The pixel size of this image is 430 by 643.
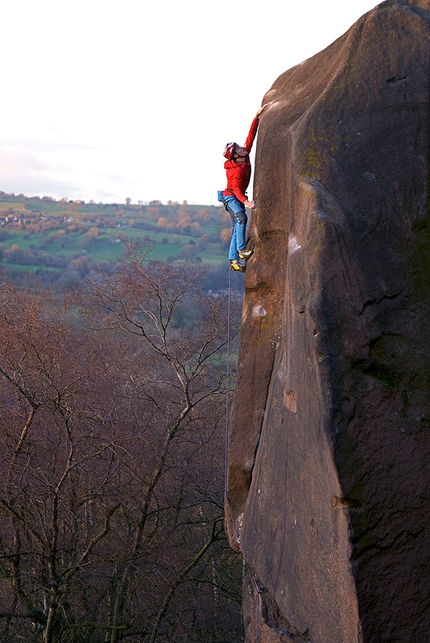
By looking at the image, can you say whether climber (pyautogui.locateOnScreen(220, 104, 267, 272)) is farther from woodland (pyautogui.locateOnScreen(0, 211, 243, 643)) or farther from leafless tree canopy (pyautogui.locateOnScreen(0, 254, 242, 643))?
woodland (pyautogui.locateOnScreen(0, 211, 243, 643))

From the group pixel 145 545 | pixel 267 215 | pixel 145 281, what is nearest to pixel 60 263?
pixel 145 281

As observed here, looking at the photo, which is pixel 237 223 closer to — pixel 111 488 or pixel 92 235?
pixel 111 488

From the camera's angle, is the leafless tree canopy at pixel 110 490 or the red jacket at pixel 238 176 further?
the leafless tree canopy at pixel 110 490

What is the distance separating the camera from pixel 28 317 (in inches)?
619

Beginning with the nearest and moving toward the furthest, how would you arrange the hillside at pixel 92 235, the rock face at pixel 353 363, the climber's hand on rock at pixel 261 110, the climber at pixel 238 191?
the rock face at pixel 353 363 < the climber's hand on rock at pixel 261 110 < the climber at pixel 238 191 < the hillside at pixel 92 235

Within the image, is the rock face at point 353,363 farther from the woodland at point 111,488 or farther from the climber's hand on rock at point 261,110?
the woodland at point 111,488

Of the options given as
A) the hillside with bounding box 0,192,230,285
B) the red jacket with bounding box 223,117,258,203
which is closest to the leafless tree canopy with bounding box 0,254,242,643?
the red jacket with bounding box 223,117,258,203

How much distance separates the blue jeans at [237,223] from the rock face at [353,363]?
97cm

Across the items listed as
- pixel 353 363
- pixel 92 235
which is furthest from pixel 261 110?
pixel 92 235

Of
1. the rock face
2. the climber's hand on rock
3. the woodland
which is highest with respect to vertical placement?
the climber's hand on rock

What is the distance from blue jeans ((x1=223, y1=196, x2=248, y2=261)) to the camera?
26.1ft

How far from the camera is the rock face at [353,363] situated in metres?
5.25

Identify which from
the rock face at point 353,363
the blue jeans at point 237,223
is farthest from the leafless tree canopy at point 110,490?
the rock face at point 353,363

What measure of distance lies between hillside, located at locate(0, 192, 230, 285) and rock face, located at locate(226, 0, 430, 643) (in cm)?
2866
